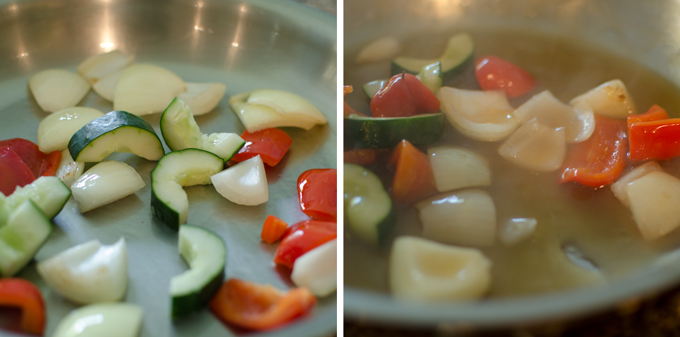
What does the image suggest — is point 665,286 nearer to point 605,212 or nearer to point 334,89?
point 605,212

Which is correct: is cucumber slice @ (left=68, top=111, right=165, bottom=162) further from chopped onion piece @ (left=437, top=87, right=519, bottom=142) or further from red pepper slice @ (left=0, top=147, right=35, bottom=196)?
chopped onion piece @ (left=437, top=87, right=519, bottom=142)

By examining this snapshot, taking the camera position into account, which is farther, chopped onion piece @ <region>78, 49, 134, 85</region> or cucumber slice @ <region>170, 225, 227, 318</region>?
chopped onion piece @ <region>78, 49, 134, 85</region>

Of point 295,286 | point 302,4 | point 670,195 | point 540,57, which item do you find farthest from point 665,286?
point 302,4

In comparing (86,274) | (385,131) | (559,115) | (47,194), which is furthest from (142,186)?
(559,115)

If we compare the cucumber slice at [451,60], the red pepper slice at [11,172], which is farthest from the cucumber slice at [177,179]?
the cucumber slice at [451,60]

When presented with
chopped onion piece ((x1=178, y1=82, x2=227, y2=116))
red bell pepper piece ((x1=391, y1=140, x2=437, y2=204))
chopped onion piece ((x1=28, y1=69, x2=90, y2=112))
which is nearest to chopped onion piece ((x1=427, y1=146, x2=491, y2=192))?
red bell pepper piece ((x1=391, y1=140, x2=437, y2=204))

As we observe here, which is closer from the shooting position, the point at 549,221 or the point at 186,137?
the point at 549,221

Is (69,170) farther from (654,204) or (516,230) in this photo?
(654,204)

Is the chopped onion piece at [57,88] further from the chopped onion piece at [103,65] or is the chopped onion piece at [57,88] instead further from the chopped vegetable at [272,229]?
the chopped vegetable at [272,229]
